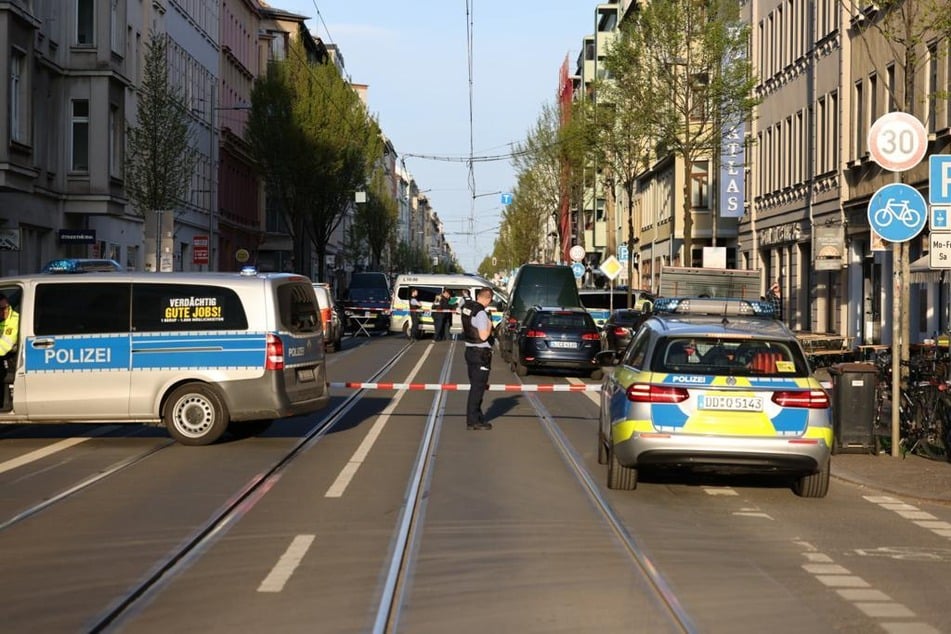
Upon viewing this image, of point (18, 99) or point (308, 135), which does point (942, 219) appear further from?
point (308, 135)

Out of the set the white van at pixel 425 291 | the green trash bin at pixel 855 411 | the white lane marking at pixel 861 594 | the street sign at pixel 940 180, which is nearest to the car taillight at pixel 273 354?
the green trash bin at pixel 855 411

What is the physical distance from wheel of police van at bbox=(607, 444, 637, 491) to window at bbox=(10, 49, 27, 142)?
1041 inches

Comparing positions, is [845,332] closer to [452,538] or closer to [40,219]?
[40,219]

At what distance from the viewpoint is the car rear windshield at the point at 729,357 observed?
12.4 m

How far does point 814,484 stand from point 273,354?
6.14 metres

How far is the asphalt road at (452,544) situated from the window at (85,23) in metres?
27.8

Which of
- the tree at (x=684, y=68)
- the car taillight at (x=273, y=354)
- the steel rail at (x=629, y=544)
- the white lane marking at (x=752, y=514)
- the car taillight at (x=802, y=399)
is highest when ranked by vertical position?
the tree at (x=684, y=68)

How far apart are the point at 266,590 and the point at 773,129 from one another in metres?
45.7

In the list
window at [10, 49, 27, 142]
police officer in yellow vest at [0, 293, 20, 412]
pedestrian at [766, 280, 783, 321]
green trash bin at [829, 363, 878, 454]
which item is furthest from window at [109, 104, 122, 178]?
green trash bin at [829, 363, 878, 454]

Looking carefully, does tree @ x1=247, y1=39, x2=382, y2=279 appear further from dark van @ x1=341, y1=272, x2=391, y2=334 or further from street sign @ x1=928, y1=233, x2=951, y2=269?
street sign @ x1=928, y1=233, x2=951, y2=269

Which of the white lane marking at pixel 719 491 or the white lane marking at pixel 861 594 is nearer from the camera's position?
the white lane marking at pixel 861 594

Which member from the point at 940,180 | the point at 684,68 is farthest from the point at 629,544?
the point at 684,68

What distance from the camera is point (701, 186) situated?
222ft

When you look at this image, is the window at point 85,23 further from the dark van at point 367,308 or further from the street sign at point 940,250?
the street sign at point 940,250
